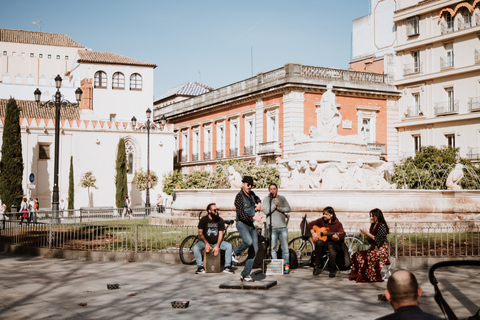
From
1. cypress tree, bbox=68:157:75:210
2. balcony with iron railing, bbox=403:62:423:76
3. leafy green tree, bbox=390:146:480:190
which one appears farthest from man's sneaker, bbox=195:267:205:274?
balcony with iron railing, bbox=403:62:423:76

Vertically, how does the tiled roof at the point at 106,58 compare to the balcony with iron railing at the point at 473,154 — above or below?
above

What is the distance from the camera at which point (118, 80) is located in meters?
55.6

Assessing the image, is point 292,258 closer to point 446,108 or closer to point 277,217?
point 277,217

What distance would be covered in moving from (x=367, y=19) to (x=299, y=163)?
106 ft

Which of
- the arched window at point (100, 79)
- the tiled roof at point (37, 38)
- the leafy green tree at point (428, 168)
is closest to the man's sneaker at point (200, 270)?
the leafy green tree at point (428, 168)

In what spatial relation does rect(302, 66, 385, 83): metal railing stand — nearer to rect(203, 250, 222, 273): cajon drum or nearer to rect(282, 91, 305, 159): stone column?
rect(282, 91, 305, 159): stone column

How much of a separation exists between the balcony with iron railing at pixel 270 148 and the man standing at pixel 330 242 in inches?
1208

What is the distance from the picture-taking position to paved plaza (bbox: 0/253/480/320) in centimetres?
764

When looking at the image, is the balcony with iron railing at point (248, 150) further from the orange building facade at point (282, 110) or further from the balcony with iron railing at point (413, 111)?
the balcony with iron railing at point (413, 111)

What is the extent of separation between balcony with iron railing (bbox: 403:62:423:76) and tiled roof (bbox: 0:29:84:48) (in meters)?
41.8

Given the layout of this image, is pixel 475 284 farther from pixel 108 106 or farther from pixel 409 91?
pixel 108 106

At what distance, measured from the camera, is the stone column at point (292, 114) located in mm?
40969

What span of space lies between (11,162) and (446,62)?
3128cm

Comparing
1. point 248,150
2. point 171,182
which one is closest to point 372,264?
point 248,150
